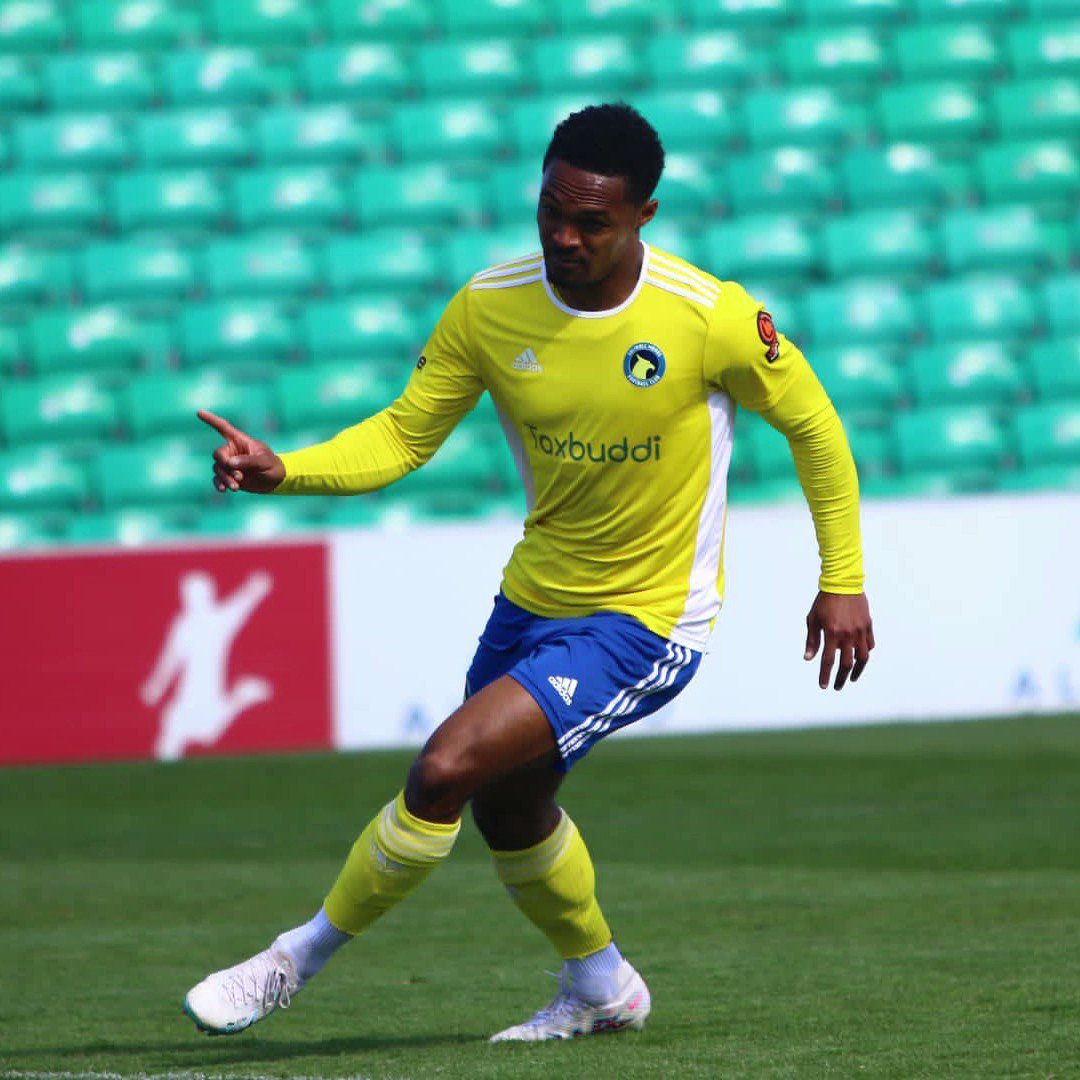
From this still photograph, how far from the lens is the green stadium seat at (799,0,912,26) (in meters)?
14.7

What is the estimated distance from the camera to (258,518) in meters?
12.1

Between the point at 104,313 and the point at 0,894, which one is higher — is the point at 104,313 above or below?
above

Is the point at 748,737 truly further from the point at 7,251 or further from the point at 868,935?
the point at 7,251

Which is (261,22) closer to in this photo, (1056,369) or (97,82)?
(97,82)

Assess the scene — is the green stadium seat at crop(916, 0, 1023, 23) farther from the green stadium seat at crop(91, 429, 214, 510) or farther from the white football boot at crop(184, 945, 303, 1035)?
the white football boot at crop(184, 945, 303, 1035)

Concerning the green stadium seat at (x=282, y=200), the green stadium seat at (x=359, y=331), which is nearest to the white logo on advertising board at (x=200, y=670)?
the green stadium seat at (x=359, y=331)

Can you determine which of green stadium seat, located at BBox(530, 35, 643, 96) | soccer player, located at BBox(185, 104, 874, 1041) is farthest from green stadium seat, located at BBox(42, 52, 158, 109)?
soccer player, located at BBox(185, 104, 874, 1041)

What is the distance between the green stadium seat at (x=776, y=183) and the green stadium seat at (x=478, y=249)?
1466 mm

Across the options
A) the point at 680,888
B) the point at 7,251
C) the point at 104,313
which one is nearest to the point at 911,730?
the point at 680,888

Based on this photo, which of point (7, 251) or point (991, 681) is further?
point (7, 251)

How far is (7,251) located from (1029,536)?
6.59 m

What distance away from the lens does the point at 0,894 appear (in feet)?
23.0

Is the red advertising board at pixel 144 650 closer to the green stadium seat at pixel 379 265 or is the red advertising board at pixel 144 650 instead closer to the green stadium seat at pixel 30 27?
the green stadium seat at pixel 379 265

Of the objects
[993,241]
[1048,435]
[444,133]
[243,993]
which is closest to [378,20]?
[444,133]
